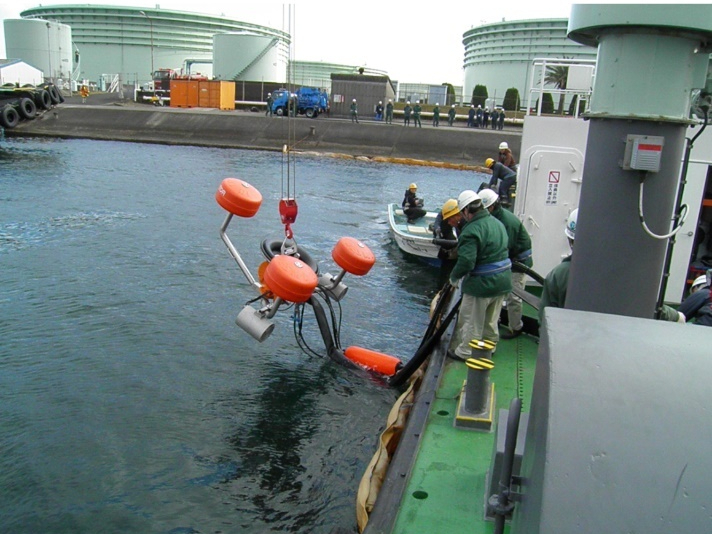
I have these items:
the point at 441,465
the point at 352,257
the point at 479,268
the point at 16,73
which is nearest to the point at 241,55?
the point at 16,73

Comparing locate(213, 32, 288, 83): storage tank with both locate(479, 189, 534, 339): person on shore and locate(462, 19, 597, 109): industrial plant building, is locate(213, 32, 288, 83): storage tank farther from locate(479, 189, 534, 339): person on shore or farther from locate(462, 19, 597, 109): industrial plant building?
locate(479, 189, 534, 339): person on shore

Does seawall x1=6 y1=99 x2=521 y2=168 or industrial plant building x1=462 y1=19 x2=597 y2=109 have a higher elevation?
industrial plant building x1=462 y1=19 x2=597 y2=109

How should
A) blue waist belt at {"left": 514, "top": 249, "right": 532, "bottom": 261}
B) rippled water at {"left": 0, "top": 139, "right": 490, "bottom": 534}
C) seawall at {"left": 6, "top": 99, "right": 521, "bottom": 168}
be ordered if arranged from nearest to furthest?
rippled water at {"left": 0, "top": 139, "right": 490, "bottom": 534} < blue waist belt at {"left": 514, "top": 249, "right": 532, "bottom": 261} < seawall at {"left": 6, "top": 99, "right": 521, "bottom": 168}

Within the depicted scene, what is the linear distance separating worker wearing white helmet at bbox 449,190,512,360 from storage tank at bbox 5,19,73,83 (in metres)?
67.0

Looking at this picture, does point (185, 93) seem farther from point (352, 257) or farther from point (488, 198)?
point (488, 198)

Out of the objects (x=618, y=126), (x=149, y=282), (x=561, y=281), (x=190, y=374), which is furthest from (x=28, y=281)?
(x=618, y=126)

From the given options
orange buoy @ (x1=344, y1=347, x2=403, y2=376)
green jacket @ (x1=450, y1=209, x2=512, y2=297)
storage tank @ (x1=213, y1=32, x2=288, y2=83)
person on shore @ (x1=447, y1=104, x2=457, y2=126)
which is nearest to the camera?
green jacket @ (x1=450, y1=209, x2=512, y2=297)

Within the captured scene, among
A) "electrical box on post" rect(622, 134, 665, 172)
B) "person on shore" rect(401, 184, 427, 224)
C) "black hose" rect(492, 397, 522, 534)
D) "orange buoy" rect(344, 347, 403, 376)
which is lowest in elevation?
"orange buoy" rect(344, 347, 403, 376)

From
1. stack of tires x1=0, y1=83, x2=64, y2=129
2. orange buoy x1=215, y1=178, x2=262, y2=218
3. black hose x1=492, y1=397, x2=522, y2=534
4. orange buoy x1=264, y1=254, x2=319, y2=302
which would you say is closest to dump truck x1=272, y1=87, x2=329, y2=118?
stack of tires x1=0, y1=83, x2=64, y2=129

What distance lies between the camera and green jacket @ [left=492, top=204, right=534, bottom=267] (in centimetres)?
780

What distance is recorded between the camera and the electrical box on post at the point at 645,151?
329 centimetres

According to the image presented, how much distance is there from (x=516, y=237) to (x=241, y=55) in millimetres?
60959

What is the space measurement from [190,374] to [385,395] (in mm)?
2739

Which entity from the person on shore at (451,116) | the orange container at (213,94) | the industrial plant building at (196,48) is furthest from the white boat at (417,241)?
the orange container at (213,94)
